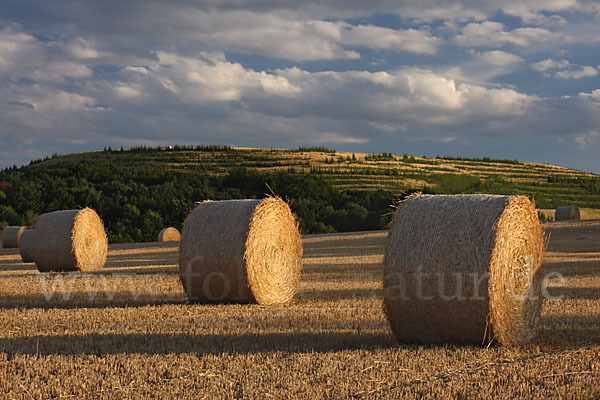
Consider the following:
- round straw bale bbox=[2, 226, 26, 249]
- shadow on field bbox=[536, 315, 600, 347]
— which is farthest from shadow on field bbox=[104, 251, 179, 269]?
shadow on field bbox=[536, 315, 600, 347]

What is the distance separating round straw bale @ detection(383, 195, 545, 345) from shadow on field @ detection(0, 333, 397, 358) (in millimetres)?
520

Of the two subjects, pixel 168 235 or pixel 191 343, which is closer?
pixel 191 343

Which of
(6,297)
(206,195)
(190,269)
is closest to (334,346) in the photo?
(190,269)

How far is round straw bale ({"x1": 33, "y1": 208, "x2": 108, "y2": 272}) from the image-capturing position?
1692 cm

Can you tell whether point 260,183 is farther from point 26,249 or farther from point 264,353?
point 264,353

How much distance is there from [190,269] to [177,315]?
1.58 meters

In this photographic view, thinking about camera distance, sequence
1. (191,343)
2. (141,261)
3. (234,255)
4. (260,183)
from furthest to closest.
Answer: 1. (260,183)
2. (141,261)
3. (234,255)
4. (191,343)

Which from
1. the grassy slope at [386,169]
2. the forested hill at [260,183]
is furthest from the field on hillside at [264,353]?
the grassy slope at [386,169]

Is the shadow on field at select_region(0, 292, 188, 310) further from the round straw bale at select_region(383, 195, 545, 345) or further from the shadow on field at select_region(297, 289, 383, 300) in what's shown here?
the round straw bale at select_region(383, 195, 545, 345)

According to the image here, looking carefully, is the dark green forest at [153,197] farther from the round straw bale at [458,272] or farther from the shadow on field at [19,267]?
the round straw bale at [458,272]

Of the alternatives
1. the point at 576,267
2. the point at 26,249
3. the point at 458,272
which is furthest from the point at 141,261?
the point at 458,272

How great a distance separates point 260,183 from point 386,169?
60.7 ft

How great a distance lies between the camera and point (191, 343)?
688 cm

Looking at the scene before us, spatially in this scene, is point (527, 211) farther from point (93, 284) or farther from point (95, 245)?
point (95, 245)
